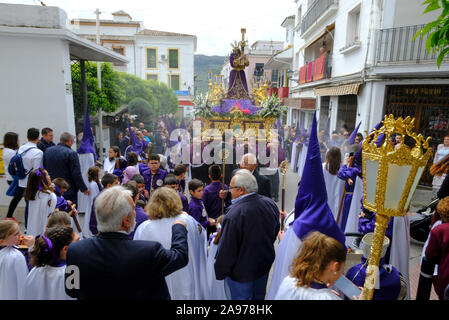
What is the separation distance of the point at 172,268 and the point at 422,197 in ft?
27.8

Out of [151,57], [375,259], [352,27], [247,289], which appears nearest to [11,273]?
[247,289]

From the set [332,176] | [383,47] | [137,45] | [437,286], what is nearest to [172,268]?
[437,286]

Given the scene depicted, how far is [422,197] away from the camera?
8.27 metres

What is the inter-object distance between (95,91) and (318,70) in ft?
33.0

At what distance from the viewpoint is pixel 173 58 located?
36.8m

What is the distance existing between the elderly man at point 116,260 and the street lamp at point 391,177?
1189 millimetres

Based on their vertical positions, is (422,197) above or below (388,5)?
below

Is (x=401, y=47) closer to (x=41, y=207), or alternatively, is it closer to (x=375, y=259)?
(x=375, y=259)

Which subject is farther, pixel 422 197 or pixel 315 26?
pixel 315 26

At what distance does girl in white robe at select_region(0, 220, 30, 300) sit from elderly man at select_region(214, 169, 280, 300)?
1.57 metres

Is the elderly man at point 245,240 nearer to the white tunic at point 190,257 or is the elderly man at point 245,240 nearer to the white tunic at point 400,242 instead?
the white tunic at point 190,257

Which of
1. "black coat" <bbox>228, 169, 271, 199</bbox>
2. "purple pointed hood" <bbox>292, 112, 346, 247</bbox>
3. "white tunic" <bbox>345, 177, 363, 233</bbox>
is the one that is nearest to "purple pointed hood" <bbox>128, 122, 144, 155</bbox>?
"black coat" <bbox>228, 169, 271, 199</bbox>
